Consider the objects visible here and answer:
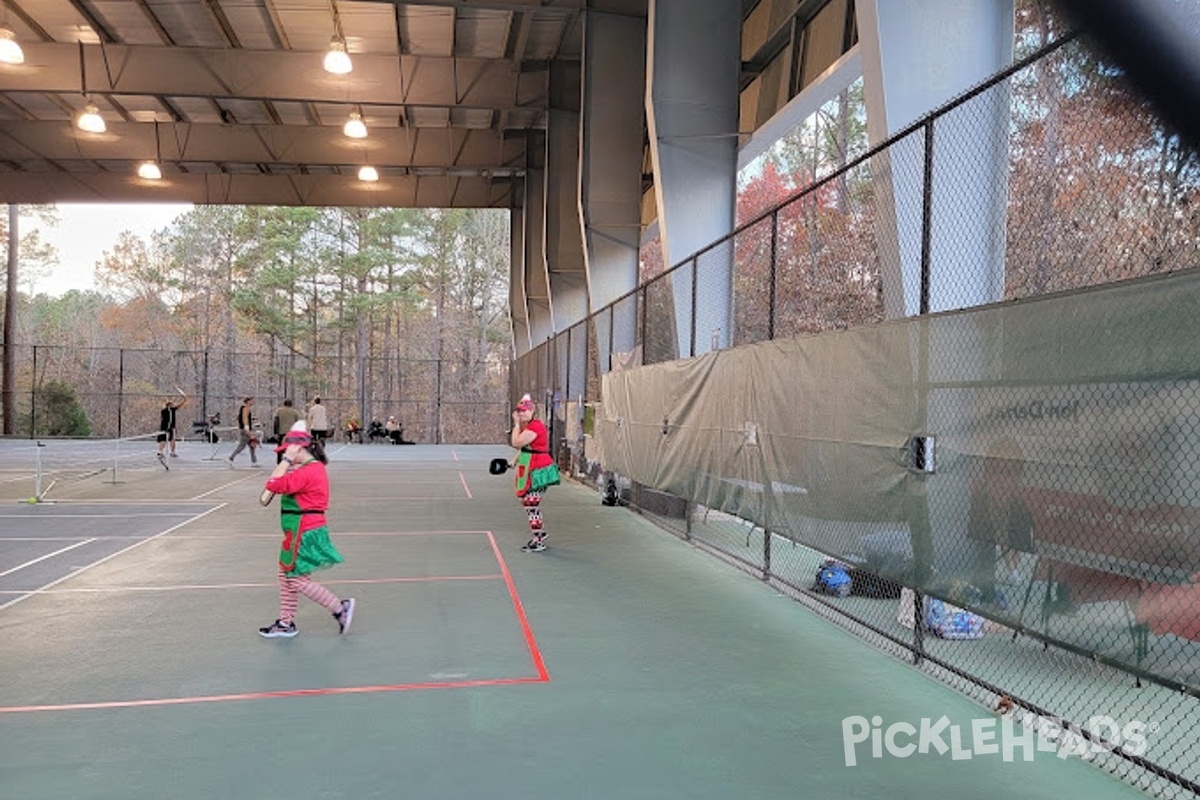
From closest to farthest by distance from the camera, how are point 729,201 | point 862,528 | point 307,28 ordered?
point 862,528, point 729,201, point 307,28

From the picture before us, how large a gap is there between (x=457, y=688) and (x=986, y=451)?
12.1ft

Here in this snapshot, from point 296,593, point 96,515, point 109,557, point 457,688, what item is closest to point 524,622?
point 457,688

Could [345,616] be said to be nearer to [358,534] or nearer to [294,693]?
[294,693]

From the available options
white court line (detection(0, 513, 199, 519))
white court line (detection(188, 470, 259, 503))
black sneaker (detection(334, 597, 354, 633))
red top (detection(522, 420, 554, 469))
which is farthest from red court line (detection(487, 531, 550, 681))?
white court line (detection(188, 470, 259, 503))

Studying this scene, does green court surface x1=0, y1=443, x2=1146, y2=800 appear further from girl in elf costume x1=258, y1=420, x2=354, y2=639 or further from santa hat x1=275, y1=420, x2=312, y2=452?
santa hat x1=275, y1=420, x2=312, y2=452

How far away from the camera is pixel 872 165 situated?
757 centimetres

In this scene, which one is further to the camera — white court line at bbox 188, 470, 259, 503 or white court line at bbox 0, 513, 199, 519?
white court line at bbox 188, 470, 259, 503

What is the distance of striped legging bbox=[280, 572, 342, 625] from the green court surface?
0.23 meters

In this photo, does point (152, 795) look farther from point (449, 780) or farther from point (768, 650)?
point (768, 650)

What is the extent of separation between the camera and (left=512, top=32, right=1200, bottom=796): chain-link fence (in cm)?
395

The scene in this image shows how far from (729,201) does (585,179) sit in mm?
5601

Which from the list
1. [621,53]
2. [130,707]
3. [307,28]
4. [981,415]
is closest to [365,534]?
[130,707]

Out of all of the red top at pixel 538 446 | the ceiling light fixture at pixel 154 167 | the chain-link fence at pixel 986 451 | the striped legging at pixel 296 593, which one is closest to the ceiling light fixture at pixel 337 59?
the chain-link fence at pixel 986 451

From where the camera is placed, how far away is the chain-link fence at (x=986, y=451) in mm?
3951
